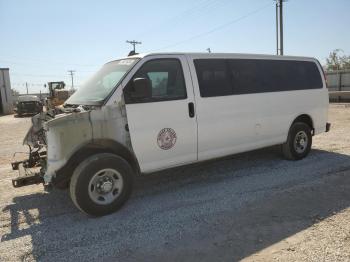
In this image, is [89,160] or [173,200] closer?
[89,160]

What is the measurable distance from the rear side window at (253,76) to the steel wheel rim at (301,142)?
39.1 inches

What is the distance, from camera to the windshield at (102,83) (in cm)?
516

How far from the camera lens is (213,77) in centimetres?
604

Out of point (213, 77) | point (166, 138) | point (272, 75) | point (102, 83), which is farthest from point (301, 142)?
point (102, 83)

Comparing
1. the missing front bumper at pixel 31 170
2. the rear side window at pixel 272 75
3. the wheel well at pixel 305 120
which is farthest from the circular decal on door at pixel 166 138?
the wheel well at pixel 305 120

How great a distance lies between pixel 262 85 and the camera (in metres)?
6.81

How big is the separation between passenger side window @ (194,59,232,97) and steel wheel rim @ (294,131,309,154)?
2.31 m

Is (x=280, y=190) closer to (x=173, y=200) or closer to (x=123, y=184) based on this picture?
(x=173, y=200)

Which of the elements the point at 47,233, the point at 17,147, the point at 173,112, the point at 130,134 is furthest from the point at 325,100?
the point at 17,147

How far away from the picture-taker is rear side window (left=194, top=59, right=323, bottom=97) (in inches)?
235

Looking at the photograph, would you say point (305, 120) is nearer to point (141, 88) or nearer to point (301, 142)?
point (301, 142)

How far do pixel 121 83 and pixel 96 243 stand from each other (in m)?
2.18

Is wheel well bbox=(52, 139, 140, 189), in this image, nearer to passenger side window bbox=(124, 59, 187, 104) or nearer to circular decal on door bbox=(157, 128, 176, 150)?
circular decal on door bbox=(157, 128, 176, 150)

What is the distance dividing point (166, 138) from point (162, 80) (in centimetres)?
89
